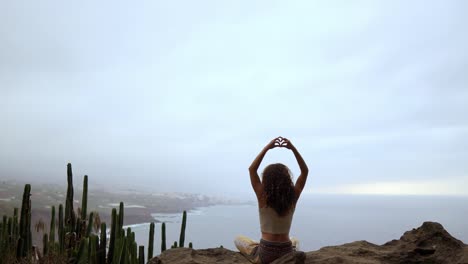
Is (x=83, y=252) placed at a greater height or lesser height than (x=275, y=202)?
lesser

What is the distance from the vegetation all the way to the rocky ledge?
6.25ft

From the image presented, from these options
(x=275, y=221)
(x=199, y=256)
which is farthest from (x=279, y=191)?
(x=199, y=256)

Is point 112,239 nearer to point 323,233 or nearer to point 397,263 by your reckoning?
point 397,263

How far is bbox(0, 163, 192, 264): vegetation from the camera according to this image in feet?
19.2

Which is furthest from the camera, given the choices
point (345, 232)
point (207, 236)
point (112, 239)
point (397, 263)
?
point (345, 232)

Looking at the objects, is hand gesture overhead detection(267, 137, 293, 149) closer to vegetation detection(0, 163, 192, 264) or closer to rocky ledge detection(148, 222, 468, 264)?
rocky ledge detection(148, 222, 468, 264)

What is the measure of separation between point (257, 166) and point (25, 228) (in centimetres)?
543

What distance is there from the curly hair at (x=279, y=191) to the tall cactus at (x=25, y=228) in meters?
5.10

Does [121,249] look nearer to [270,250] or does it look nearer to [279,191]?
[270,250]

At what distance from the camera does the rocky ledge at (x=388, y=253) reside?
11.5 ft

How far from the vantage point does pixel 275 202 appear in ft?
12.2

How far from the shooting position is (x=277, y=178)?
3.71 metres

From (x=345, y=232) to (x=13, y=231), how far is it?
3107 inches

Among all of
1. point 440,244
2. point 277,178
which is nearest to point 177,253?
point 277,178
